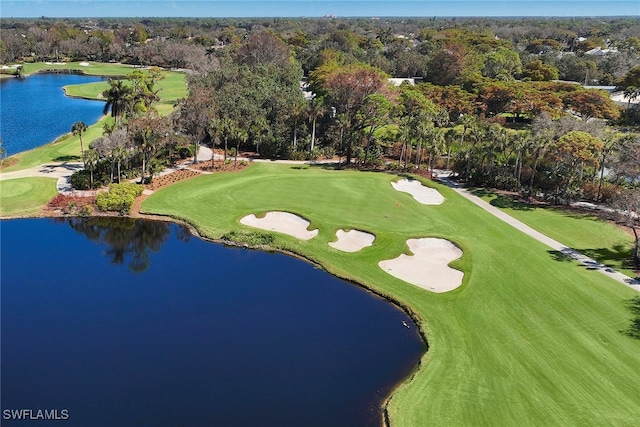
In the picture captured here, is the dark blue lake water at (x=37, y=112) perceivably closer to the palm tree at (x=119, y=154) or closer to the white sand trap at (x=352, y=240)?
the palm tree at (x=119, y=154)

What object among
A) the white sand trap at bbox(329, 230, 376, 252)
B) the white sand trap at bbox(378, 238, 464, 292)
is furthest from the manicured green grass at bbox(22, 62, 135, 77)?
the white sand trap at bbox(378, 238, 464, 292)

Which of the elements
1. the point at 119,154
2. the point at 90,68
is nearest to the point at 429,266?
the point at 119,154

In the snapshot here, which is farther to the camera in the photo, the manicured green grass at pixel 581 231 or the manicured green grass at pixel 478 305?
the manicured green grass at pixel 581 231

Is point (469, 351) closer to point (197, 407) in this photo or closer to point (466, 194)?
point (197, 407)

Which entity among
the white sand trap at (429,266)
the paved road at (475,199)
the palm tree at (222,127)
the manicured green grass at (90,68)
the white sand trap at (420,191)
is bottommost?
the white sand trap at (429,266)

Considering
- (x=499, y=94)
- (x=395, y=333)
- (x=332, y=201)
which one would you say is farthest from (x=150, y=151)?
(x=499, y=94)

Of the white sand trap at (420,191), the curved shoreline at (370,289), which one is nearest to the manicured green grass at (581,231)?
the white sand trap at (420,191)

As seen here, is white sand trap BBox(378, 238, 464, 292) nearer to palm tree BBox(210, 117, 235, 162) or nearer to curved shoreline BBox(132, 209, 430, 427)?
curved shoreline BBox(132, 209, 430, 427)
